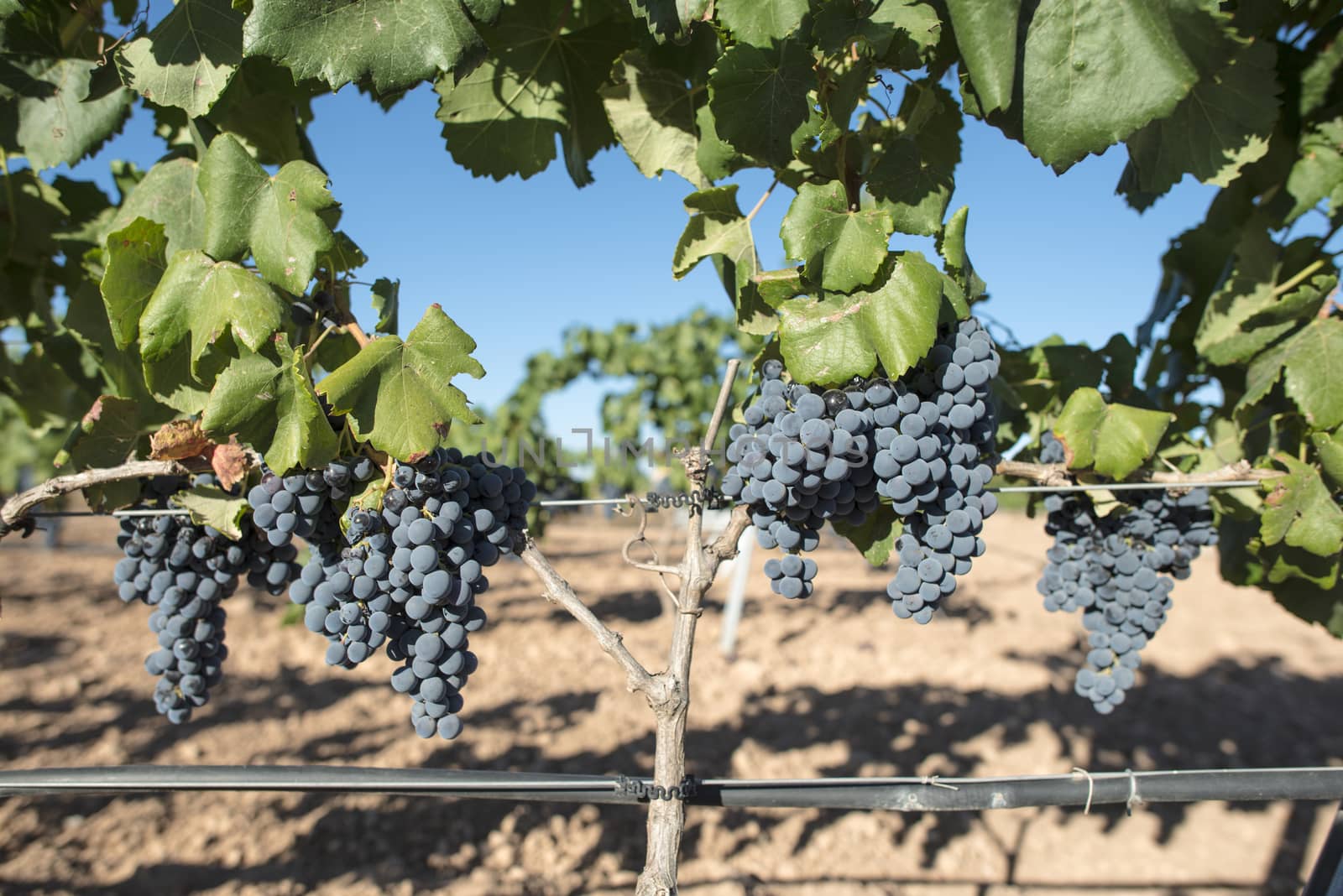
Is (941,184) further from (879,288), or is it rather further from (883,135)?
(879,288)

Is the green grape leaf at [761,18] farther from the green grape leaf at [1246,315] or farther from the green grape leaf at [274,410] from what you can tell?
the green grape leaf at [1246,315]

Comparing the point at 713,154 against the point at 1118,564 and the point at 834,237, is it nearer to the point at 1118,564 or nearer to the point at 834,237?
the point at 834,237

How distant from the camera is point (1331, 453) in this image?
1.81 meters

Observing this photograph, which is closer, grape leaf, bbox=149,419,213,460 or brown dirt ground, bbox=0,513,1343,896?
grape leaf, bbox=149,419,213,460

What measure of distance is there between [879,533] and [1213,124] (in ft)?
3.79

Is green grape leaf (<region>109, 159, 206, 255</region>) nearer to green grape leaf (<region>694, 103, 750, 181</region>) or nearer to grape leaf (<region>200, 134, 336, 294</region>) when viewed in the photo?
grape leaf (<region>200, 134, 336, 294</region>)

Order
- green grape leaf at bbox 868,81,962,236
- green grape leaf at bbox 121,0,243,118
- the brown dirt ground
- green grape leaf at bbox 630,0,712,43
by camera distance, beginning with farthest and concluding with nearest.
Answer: the brown dirt ground
green grape leaf at bbox 868,81,962,236
green grape leaf at bbox 121,0,243,118
green grape leaf at bbox 630,0,712,43

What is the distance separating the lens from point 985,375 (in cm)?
144

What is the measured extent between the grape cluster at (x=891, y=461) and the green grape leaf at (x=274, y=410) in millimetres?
743

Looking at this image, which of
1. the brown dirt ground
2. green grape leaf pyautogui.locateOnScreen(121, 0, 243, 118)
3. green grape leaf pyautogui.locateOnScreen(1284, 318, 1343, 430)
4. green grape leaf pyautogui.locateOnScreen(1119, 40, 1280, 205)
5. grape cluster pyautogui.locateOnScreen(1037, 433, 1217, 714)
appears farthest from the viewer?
the brown dirt ground

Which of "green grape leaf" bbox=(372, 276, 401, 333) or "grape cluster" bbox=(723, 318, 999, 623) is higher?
"green grape leaf" bbox=(372, 276, 401, 333)

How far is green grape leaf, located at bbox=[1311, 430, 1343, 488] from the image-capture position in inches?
70.9

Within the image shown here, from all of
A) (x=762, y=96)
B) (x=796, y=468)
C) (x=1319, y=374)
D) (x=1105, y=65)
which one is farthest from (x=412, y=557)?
(x=1319, y=374)

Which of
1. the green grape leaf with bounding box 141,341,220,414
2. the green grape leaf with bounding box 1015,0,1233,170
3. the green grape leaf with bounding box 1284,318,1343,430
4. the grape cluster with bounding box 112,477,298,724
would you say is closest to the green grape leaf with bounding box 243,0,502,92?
the green grape leaf with bounding box 141,341,220,414
